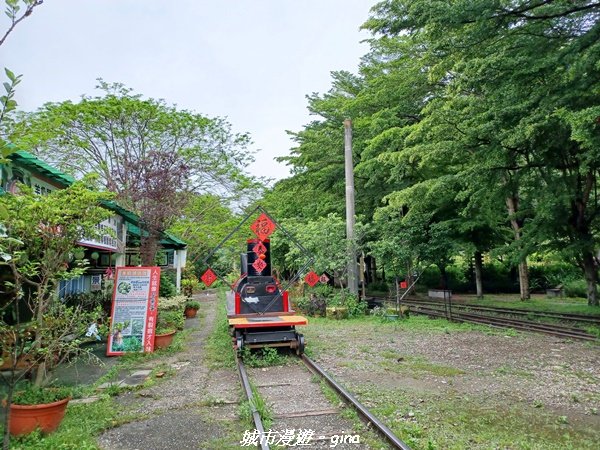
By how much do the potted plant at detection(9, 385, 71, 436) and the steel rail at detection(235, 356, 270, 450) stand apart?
223 centimetres

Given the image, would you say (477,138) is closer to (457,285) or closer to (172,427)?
(172,427)

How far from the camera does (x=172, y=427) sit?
5.16 meters

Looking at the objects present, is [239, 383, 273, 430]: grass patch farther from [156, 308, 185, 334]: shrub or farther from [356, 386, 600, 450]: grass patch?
[156, 308, 185, 334]: shrub

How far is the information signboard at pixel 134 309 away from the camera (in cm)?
948

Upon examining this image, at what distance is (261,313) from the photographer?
9.86 meters

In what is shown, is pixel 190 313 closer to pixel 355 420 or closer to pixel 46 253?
pixel 46 253

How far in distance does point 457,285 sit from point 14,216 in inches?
1203

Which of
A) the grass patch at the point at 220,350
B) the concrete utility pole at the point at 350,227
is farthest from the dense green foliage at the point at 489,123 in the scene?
the grass patch at the point at 220,350

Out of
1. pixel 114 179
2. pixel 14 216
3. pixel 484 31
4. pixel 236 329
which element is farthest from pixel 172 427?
pixel 114 179

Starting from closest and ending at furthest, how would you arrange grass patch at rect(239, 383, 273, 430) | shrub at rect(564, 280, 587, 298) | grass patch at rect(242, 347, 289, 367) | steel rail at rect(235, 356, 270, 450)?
steel rail at rect(235, 356, 270, 450) < grass patch at rect(239, 383, 273, 430) < grass patch at rect(242, 347, 289, 367) < shrub at rect(564, 280, 587, 298)

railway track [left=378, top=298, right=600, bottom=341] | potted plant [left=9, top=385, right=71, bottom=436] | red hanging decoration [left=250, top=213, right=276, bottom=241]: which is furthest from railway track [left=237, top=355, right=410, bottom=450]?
railway track [left=378, top=298, right=600, bottom=341]

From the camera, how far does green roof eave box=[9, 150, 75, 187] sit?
6133 millimetres

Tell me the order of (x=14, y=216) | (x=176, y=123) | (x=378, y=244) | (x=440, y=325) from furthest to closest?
1. (x=176, y=123)
2. (x=378, y=244)
3. (x=440, y=325)
4. (x=14, y=216)

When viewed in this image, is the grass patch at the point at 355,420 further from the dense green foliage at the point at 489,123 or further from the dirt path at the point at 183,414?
the dense green foliage at the point at 489,123
